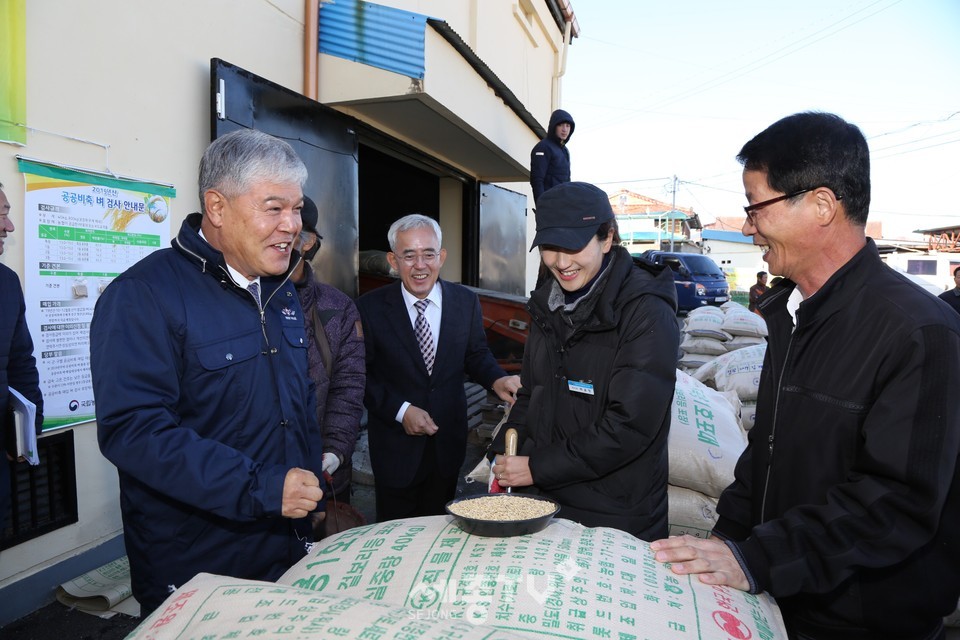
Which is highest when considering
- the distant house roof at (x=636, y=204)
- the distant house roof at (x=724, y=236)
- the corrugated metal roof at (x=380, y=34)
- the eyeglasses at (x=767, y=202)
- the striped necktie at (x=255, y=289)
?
the distant house roof at (x=636, y=204)

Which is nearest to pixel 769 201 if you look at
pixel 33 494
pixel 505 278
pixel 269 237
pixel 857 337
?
pixel 857 337

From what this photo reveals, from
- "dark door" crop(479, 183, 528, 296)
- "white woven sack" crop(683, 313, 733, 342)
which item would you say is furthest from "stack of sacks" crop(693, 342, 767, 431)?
"dark door" crop(479, 183, 528, 296)

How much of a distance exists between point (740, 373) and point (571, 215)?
370 cm

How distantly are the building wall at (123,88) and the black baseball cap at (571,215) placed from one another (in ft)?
7.81

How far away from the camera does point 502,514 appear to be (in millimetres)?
1557

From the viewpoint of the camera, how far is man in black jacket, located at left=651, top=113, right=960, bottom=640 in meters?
1.25

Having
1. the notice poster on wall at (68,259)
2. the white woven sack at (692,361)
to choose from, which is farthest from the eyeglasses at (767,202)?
the white woven sack at (692,361)

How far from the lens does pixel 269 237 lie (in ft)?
5.62

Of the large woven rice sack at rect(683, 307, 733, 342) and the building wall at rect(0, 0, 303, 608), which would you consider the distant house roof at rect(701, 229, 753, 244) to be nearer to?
the large woven rice sack at rect(683, 307, 733, 342)

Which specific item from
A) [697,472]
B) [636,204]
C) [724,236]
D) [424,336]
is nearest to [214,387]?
[424,336]

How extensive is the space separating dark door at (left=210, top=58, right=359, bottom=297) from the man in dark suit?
141 centimetres

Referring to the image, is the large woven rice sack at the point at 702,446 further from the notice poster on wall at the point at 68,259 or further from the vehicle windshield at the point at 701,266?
the vehicle windshield at the point at 701,266

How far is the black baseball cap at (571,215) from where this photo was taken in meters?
1.95

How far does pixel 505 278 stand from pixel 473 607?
7872 millimetres
